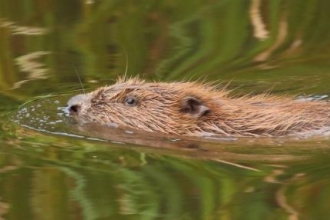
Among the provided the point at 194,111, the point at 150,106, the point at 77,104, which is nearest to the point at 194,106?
the point at 194,111

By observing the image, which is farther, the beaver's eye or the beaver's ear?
the beaver's eye

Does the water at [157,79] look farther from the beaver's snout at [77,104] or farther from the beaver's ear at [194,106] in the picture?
the beaver's ear at [194,106]

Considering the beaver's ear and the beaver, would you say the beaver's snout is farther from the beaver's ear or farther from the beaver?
the beaver's ear

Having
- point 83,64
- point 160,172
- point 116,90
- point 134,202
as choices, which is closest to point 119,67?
point 83,64

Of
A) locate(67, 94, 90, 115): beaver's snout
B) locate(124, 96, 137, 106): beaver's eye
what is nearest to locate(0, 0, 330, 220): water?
locate(67, 94, 90, 115): beaver's snout

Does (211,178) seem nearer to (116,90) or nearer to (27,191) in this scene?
(27,191)

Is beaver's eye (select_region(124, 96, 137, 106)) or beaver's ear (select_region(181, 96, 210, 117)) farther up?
beaver's eye (select_region(124, 96, 137, 106))

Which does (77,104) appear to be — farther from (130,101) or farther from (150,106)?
(150,106)

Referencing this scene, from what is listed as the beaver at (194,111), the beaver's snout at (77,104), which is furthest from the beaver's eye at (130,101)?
the beaver's snout at (77,104)
